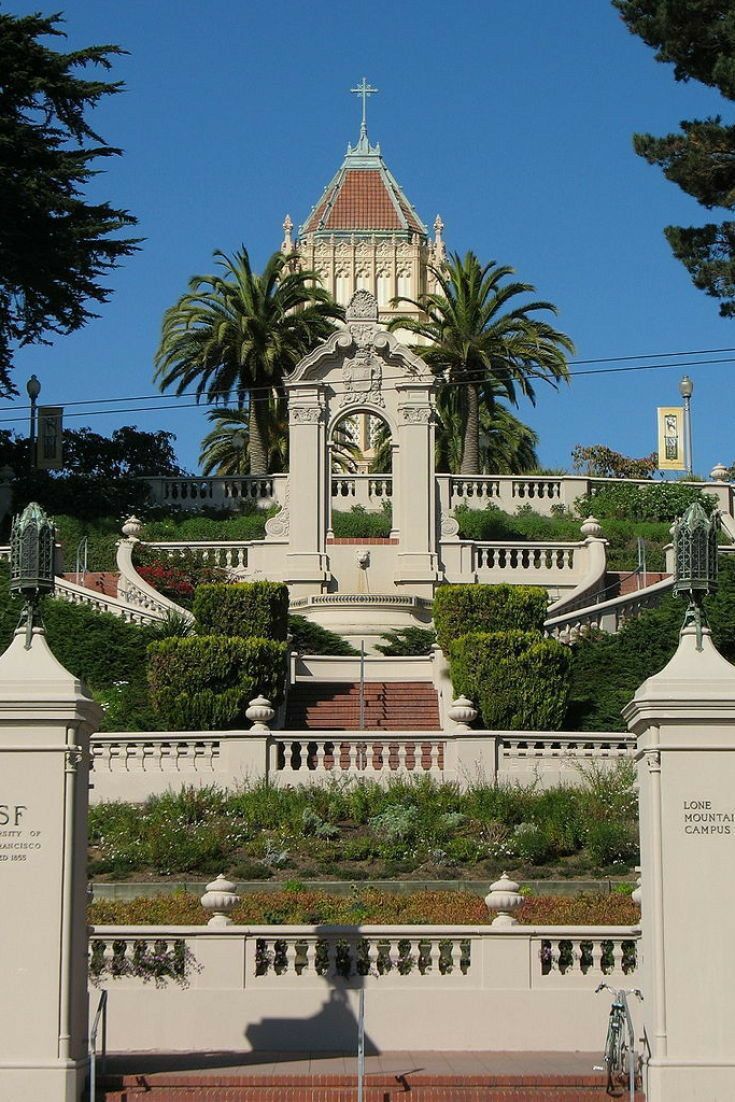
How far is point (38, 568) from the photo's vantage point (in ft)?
55.3

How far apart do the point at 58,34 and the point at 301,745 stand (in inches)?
1158

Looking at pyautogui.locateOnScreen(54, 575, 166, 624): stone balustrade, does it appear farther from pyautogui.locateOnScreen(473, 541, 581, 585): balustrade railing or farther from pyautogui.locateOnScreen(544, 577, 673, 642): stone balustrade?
pyautogui.locateOnScreen(473, 541, 581, 585): balustrade railing

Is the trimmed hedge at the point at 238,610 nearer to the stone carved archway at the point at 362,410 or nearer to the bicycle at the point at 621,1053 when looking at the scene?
the stone carved archway at the point at 362,410

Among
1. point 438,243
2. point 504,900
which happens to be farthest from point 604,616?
point 438,243

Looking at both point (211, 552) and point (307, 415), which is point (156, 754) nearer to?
point (211, 552)

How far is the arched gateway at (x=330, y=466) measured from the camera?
42.9 metres

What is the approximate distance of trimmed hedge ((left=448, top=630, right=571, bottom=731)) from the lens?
31.2m

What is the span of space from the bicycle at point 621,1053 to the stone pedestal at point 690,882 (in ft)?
1.08

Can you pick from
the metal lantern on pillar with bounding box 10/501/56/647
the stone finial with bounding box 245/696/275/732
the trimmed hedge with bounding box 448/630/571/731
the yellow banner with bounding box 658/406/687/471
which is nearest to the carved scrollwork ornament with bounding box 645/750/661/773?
the metal lantern on pillar with bounding box 10/501/56/647

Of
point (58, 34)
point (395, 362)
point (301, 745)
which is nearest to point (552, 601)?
point (395, 362)

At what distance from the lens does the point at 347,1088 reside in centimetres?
1636

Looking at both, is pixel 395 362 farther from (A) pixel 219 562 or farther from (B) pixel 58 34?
(B) pixel 58 34

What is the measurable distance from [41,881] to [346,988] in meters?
3.78

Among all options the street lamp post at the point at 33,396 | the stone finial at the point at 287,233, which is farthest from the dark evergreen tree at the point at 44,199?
the stone finial at the point at 287,233
